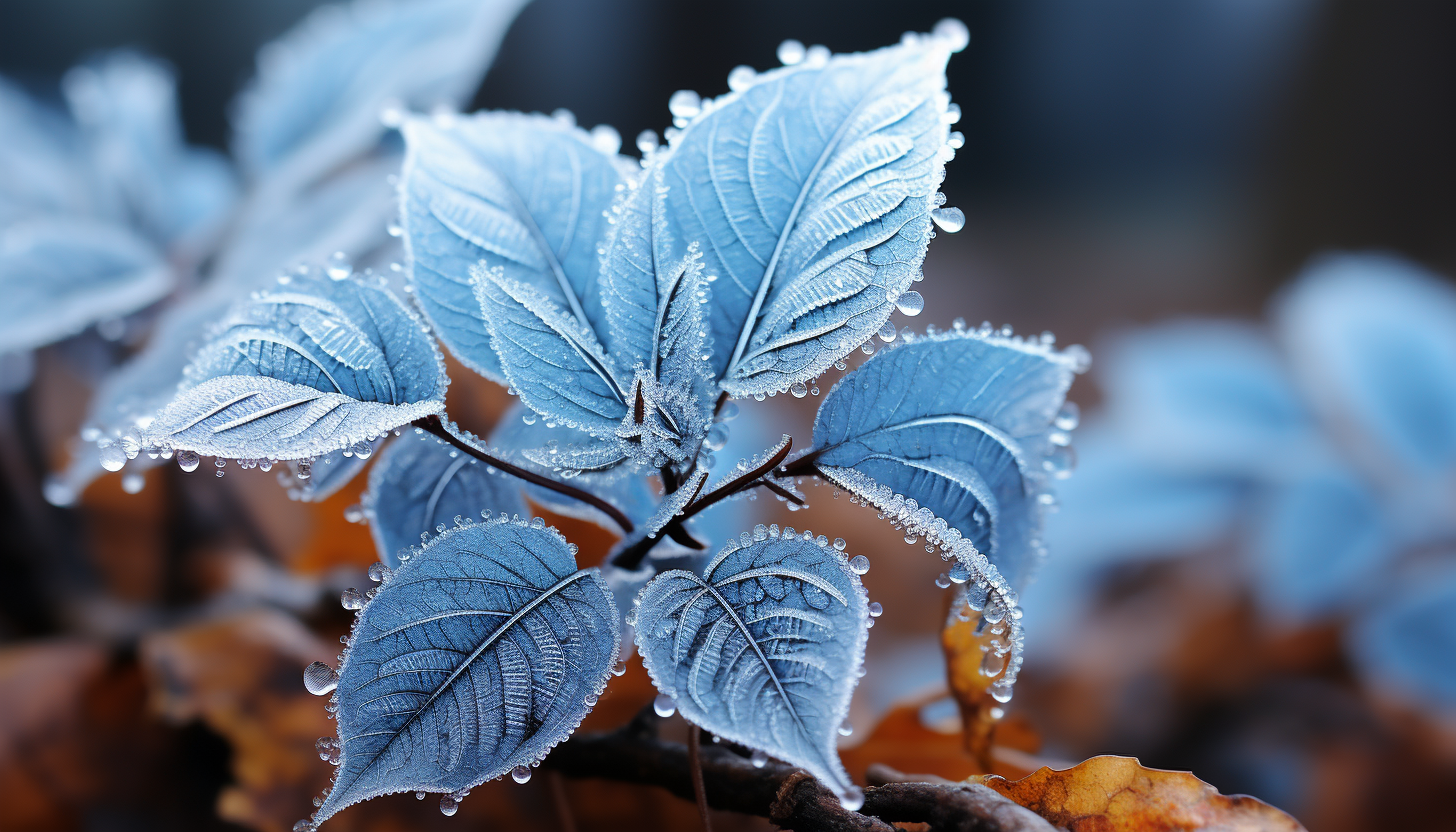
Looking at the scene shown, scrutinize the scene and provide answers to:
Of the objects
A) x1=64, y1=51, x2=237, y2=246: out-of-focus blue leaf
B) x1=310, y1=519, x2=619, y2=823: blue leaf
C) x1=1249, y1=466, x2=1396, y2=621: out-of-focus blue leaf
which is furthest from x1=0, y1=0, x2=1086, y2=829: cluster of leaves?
x1=1249, y1=466, x2=1396, y2=621: out-of-focus blue leaf

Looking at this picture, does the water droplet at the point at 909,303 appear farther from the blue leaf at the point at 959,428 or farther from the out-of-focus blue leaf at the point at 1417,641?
the out-of-focus blue leaf at the point at 1417,641

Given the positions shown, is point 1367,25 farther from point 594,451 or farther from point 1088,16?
point 594,451

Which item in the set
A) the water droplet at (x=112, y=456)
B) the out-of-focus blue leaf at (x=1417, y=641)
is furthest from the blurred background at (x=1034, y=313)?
the water droplet at (x=112, y=456)

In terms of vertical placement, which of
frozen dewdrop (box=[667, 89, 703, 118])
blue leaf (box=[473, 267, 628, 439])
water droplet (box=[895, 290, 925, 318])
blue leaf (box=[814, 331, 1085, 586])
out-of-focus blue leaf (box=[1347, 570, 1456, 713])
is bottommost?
blue leaf (box=[473, 267, 628, 439])

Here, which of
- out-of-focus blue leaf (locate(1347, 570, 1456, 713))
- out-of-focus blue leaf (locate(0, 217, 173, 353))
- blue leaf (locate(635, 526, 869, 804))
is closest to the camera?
blue leaf (locate(635, 526, 869, 804))

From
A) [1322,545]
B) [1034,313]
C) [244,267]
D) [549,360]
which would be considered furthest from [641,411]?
[1034,313]

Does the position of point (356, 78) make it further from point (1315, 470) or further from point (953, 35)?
point (1315, 470)

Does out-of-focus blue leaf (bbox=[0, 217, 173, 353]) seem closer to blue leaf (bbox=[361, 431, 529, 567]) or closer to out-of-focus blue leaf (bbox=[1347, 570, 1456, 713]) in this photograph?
blue leaf (bbox=[361, 431, 529, 567])
